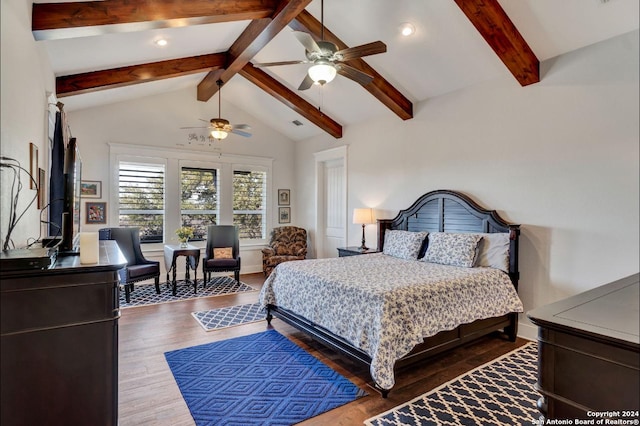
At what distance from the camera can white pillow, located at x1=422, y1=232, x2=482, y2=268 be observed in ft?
12.2

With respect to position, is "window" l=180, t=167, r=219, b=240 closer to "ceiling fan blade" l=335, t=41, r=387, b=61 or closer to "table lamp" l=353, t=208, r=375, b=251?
"table lamp" l=353, t=208, r=375, b=251

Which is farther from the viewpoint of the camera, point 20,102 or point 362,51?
point 362,51

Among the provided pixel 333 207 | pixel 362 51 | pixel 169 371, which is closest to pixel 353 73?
pixel 362 51

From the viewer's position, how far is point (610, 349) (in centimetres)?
90

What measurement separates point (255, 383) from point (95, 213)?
14.6ft

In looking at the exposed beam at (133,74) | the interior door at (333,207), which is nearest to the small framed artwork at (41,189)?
the exposed beam at (133,74)

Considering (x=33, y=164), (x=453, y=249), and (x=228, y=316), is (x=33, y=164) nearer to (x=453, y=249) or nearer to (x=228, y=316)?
(x=228, y=316)

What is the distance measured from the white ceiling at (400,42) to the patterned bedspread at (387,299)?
7.46ft

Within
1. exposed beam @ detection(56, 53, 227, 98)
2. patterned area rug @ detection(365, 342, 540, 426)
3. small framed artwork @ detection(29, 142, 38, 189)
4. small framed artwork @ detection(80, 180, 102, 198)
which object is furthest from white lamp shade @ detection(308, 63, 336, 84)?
small framed artwork @ detection(80, 180, 102, 198)

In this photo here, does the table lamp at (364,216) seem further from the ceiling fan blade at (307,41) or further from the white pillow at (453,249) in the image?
the ceiling fan blade at (307,41)

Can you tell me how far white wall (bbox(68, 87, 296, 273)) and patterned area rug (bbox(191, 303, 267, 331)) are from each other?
91.7 inches

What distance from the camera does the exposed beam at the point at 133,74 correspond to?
13.0 ft

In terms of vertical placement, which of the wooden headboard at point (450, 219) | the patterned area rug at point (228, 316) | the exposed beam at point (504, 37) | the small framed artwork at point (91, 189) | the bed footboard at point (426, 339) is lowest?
the patterned area rug at point (228, 316)

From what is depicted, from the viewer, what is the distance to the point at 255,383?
2664mm
